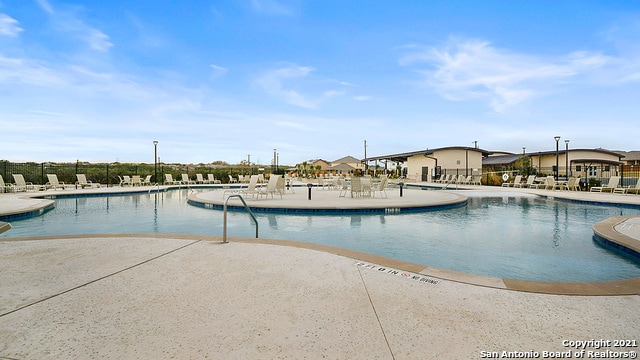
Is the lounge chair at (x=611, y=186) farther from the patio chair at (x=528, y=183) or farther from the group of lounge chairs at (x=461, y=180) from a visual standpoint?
the group of lounge chairs at (x=461, y=180)

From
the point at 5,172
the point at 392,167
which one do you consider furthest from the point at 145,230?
the point at 392,167

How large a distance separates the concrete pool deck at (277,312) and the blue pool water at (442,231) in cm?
148

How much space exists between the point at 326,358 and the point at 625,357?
5.20 feet

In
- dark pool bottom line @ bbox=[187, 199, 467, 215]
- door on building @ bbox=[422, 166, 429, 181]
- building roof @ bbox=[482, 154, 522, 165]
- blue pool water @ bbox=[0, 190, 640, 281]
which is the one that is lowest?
blue pool water @ bbox=[0, 190, 640, 281]

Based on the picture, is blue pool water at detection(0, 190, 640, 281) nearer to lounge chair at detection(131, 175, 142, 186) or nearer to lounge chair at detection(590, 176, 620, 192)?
lounge chair at detection(590, 176, 620, 192)

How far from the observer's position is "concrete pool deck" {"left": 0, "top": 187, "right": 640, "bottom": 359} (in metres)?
1.76

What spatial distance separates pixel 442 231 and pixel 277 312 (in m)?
4.91

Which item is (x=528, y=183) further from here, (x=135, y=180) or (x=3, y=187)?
(x=3, y=187)

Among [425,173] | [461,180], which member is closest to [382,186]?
[461,180]

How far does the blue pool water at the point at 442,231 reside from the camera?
4152 millimetres

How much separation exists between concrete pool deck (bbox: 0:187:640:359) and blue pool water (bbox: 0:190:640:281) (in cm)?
148

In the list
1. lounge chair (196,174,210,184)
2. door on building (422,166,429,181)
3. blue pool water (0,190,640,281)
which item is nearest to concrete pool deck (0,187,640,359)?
blue pool water (0,190,640,281)

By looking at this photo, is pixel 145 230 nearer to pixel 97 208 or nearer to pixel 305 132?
pixel 97 208

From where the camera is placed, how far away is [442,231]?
6.27 metres
